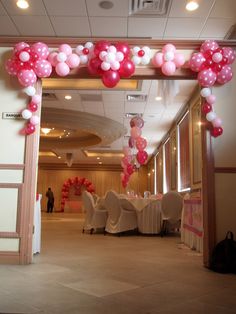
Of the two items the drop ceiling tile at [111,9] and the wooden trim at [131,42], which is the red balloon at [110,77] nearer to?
the wooden trim at [131,42]

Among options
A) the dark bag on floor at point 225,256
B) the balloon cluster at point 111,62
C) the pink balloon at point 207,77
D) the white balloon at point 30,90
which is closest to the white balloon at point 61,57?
the balloon cluster at point 111,62

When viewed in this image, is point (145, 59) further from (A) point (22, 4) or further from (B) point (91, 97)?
(B) point (91, 97)

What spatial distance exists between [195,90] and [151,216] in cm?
298

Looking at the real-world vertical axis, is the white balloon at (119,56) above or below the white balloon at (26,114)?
above

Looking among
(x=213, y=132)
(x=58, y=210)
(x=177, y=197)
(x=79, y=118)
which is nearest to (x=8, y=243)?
(x=213, y=132)

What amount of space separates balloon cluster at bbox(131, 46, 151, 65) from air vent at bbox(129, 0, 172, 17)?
0.65m

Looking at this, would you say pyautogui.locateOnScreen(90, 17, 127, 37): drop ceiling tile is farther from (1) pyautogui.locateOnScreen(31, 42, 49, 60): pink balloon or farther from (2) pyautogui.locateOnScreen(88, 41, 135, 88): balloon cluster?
(1) pyautogui.locateOnScreen(31, 42, 49, 60): pink balloon

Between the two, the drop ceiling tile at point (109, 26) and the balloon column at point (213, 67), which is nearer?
the balloon column at point (213, 67)

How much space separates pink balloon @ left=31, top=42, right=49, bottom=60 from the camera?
3.88 m

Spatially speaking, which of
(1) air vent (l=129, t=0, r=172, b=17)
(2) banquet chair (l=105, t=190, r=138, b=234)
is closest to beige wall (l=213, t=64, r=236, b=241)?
(1) air vent (l=129, t=0, r=172, b=17)

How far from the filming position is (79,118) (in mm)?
9781

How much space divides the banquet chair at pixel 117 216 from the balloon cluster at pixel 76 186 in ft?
49.2

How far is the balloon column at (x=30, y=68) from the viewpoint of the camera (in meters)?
3.84

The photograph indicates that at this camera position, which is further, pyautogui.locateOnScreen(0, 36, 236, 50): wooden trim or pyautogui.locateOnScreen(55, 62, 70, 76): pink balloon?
pyautogui.locateOnScreen(0, 36, 236, 50): wooden trim
